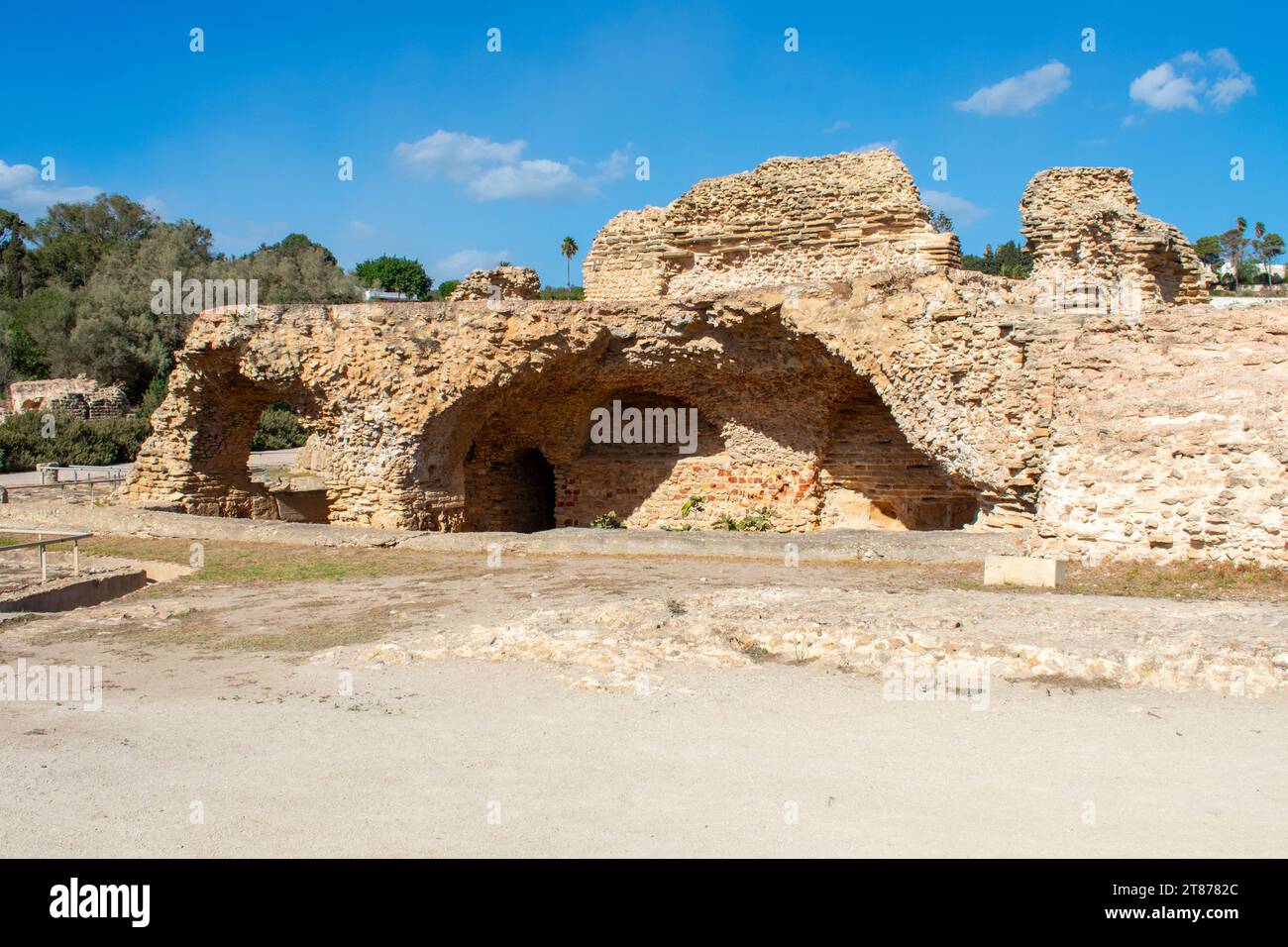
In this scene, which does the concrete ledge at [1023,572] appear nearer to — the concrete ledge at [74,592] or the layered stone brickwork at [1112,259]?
the layered stone brickwork at [1112,259]

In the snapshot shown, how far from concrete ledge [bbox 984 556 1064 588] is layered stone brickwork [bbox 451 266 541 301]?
34.3ft

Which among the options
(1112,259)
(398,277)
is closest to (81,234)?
(398,277)

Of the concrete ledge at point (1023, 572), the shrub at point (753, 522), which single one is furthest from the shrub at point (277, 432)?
the concrete ledge at point (1023, 572)

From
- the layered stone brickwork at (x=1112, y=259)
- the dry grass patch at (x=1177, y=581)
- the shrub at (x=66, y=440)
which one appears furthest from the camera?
the shrub at (x=66, y=440)

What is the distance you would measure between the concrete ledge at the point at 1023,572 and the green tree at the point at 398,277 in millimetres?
55489

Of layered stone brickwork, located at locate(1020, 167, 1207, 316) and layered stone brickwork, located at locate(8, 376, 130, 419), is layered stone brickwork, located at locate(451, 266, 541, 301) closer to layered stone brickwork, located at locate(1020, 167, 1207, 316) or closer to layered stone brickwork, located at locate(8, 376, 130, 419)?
layered stone brickwork, located at locate(1020, 167, 1207, 316)

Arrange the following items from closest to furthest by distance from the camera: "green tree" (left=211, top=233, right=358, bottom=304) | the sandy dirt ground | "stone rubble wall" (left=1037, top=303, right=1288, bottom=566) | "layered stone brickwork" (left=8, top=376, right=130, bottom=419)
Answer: the sandy dirt ground → "stone rubble wall" (left=1037, top=303, right=1288, bottom=566) → "layered stone brickwork" (left=8, top=376, right=130, bottom=419) → "green tree" (left=211, top=233, right=358, bottom=304)

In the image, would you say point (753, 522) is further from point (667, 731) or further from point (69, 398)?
point (69, 398)

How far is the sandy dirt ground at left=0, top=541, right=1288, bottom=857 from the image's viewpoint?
3.75 meters

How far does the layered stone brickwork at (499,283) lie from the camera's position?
55.2ft

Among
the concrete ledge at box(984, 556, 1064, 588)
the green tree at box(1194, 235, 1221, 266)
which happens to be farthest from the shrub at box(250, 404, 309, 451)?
the green tree at box(1194, 235, 1221, 266)

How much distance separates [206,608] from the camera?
823cm

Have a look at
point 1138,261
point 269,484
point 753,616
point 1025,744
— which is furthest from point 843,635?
point 269,484

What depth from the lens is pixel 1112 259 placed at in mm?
14141
